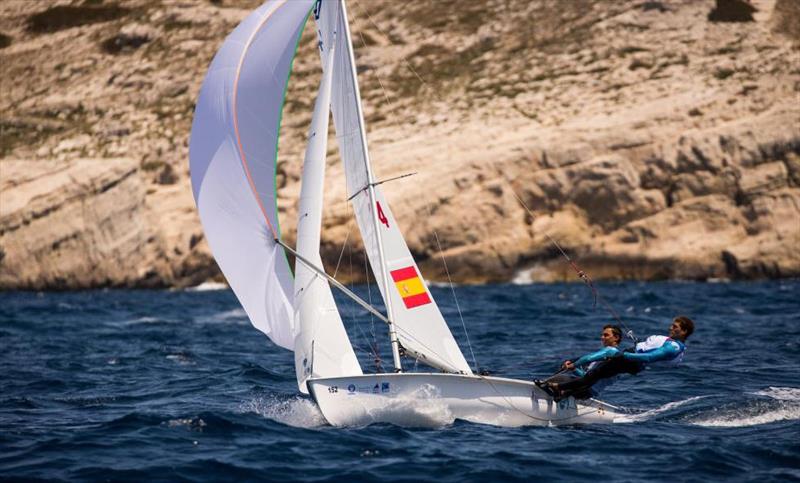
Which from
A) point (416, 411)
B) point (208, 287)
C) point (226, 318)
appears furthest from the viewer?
point (208, 287)

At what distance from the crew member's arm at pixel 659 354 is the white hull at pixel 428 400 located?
1.27 metres

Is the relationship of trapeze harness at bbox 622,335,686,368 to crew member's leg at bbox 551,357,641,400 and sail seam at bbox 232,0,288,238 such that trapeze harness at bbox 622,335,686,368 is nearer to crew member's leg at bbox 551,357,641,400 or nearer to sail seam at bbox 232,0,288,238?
crew member's leg at bbox 551,357,641,400

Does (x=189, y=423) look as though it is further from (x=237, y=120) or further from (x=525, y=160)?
(x=525, y=160)

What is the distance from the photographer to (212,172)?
14500 millimetres

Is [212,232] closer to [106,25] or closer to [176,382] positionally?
[176,382]

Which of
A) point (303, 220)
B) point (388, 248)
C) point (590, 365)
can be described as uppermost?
point (303, 220)

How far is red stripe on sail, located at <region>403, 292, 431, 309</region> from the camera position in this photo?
48.9 feet

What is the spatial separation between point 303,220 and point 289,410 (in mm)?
2767

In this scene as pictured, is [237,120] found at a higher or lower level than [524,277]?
higher

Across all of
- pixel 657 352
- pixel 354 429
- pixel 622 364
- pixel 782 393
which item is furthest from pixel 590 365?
pixel 782 393

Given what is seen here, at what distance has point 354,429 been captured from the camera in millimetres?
13734

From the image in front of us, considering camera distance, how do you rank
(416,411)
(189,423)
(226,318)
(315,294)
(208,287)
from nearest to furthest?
(416,411)
(189,423)
(315,294)
(226,318)
(208,287)

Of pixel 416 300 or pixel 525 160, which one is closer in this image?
pixel 416 300

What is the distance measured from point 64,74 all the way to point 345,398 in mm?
60494
